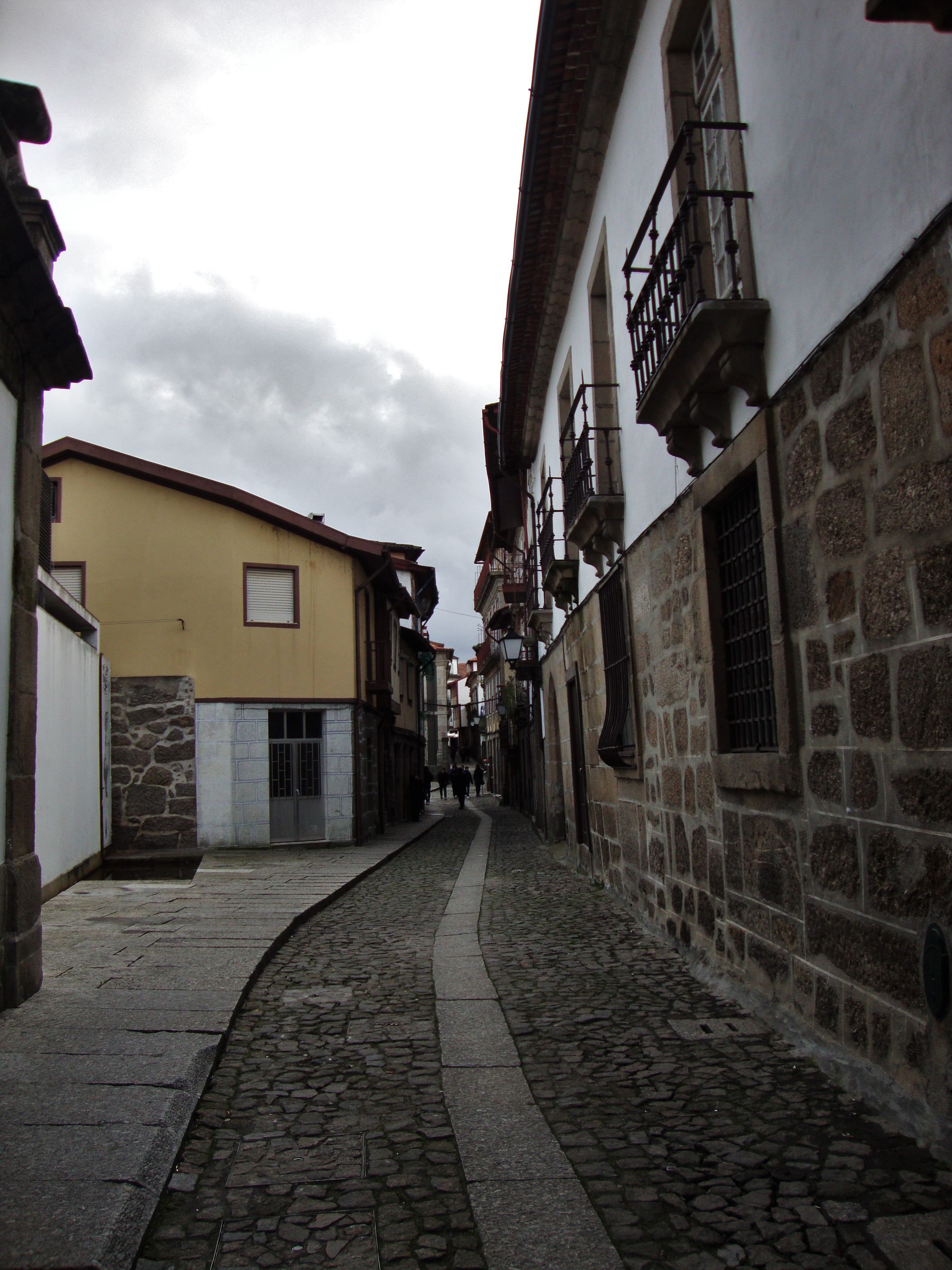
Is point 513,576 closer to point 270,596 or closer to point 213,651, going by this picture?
point 270,596

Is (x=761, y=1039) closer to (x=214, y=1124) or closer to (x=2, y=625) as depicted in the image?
(x=214, y=1124)

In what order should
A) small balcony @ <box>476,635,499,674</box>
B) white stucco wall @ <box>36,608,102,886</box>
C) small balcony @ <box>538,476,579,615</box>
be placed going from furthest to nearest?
small balcony @ <box>476,635,499,674</box>
small balcony @ <box>538,476,579,615</box>
white stucco wall @ <box>36,608,102,886</box>

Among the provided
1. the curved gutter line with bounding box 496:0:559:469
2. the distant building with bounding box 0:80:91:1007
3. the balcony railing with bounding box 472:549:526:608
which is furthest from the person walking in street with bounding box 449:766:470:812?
the distant building with bounding box 0:80:91:1007

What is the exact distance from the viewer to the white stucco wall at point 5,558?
459cm

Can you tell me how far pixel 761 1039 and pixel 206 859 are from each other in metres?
11.1

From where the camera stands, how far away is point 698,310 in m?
4.20

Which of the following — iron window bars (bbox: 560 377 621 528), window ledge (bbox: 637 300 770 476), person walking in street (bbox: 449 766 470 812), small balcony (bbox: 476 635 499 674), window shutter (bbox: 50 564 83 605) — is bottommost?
person walking in street (bbox: 449 766 470 812)

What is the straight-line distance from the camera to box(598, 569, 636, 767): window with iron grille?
294 inches

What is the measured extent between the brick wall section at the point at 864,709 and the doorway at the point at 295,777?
37.0 ft

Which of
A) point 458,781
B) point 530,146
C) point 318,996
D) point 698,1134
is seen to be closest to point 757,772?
point 698,1134

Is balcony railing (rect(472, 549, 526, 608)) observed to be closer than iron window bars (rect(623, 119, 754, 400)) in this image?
No

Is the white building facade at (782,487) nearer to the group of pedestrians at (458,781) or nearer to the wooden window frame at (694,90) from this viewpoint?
the wooden window frame at (694,90)

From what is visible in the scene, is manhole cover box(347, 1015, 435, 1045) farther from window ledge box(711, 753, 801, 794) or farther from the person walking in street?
the person walking in street

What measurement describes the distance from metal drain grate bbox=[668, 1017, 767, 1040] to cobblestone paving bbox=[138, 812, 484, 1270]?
42.3 inches
